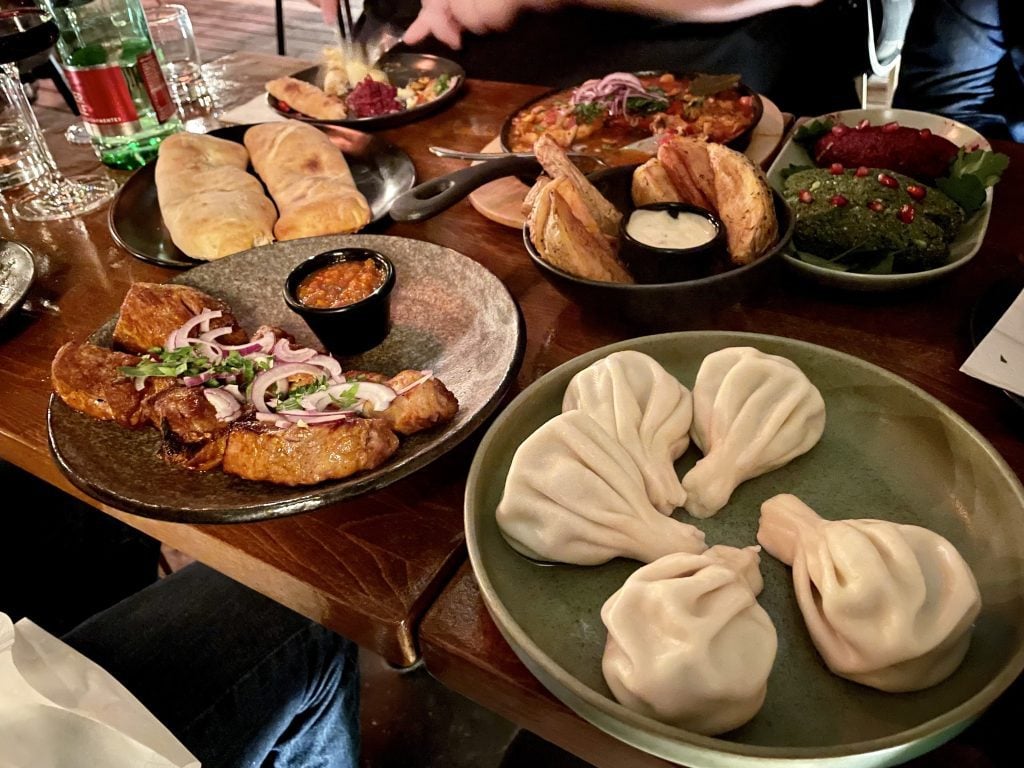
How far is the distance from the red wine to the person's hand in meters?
2.02

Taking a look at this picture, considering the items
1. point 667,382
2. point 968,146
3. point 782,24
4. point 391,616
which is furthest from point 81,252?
point 782,24

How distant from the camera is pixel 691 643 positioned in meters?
0.72

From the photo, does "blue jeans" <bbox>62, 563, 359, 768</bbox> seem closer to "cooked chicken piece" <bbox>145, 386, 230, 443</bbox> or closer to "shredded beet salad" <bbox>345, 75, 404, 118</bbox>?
"cooked chicken piece" <bbox>145, 386, 230, 443</bbox>

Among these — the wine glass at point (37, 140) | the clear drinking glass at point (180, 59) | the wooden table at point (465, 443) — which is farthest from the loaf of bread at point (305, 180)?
the clear drinking glass at point (180, 59)

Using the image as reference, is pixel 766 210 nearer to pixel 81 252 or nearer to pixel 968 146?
pixel 968 146

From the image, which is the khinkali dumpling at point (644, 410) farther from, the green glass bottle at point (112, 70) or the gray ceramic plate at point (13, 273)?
the green glass bottle at point (112, 70)

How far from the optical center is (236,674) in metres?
1.35

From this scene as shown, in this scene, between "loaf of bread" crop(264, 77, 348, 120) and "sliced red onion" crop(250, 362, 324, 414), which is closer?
"sliced red onion" crop(250, 362, 324, 414)

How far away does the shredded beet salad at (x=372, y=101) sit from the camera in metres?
2.37

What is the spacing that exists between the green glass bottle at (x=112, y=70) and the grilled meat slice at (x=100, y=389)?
1213 mm

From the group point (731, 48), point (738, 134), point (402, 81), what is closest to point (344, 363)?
point (738, 134)

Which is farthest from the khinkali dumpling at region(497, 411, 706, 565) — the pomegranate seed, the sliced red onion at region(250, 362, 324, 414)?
the pomegranate seed

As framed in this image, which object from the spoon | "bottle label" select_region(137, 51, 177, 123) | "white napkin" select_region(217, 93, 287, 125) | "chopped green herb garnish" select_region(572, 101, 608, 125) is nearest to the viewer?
the spoon

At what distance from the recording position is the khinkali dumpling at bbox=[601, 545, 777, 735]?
0.70 m
